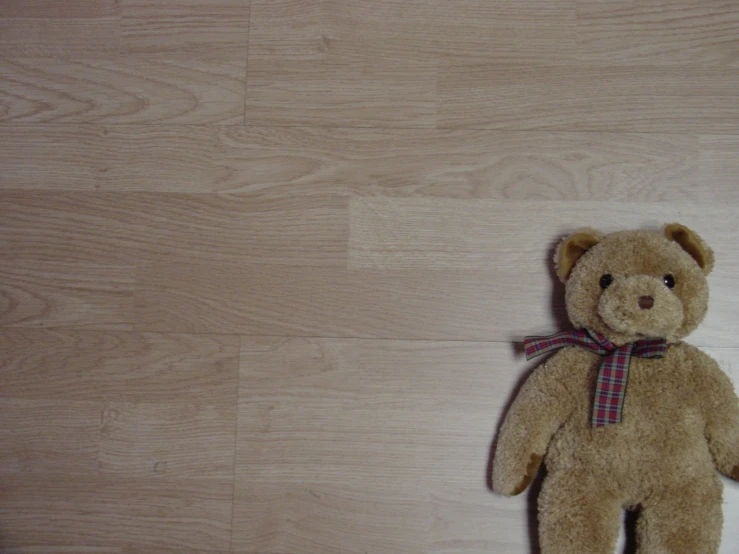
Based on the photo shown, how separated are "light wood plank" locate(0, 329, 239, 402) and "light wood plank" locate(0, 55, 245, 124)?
0.34 meters

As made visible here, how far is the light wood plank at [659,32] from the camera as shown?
99 centimetres

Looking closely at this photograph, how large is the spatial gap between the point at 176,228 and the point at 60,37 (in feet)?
1.23

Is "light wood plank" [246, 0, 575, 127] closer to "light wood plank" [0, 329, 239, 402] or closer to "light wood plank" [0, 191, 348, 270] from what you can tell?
"light wood plank" [0, 191, 348, 270]

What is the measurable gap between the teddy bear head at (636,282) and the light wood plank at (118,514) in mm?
553

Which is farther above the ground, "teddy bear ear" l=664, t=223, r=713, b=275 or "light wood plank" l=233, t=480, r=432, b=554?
"teddy bear ear" l=664, t=223, r=713, b=275

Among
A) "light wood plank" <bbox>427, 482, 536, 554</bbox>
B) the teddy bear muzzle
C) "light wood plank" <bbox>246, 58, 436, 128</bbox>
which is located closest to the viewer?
the teddy bear muzzle

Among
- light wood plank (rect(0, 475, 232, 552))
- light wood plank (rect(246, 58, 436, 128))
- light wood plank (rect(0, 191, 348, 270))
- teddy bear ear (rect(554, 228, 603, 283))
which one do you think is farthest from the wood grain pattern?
teddy bear ear (rect(554, 228, 603, 283))

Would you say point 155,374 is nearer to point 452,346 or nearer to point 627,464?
point 452,346

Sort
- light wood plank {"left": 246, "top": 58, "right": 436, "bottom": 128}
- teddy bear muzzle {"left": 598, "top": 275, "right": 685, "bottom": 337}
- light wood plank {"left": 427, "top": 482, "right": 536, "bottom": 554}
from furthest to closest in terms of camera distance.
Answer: light wood plank {"left": 246, "top": 58, "right": 436, "bottom": 128} < light wood plank {"left": 427, "top": 482, "right": 536, "bottom": 554} < teddy bear muzzle {"left": 598, "top": 275, "right": 685, "bottom": 337}

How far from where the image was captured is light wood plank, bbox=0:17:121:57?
41.2 inches

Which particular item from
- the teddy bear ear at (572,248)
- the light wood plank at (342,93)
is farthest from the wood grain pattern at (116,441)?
the teddy bear ear at (572,248)

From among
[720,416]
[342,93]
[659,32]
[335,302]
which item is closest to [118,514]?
[335,302]

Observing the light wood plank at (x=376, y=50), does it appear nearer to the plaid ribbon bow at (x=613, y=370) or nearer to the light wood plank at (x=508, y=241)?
the light wood plank at (x=508, y=241)

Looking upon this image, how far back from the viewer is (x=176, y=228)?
992 mm
